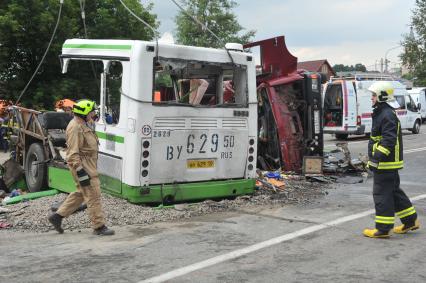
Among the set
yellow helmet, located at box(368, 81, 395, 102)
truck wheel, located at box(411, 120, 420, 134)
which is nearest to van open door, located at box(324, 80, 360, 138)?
truck wheel, located at box(411, 120, 420, 134)

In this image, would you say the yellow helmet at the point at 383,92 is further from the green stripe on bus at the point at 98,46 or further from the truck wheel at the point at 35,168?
the truck wheel at the point at 35,168

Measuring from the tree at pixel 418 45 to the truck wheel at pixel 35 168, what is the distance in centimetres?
5453

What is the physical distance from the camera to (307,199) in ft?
30.6

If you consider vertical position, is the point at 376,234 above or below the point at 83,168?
below

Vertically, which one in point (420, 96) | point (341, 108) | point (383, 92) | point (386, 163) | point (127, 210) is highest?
point (420, 96)

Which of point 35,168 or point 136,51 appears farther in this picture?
point 35,168

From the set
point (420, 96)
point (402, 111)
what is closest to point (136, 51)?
point (402, 111)

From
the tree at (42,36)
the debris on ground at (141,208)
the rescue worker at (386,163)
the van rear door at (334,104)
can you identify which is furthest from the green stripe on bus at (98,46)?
the van rear door at (334,104)

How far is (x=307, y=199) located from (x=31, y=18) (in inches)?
638

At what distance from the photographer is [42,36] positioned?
22.0 m

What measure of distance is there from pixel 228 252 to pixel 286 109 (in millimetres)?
6357

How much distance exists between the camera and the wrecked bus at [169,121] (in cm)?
757

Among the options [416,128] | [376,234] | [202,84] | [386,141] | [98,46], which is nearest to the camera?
[386,141]

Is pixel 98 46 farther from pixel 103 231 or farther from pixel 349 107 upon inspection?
pixel 349 107
